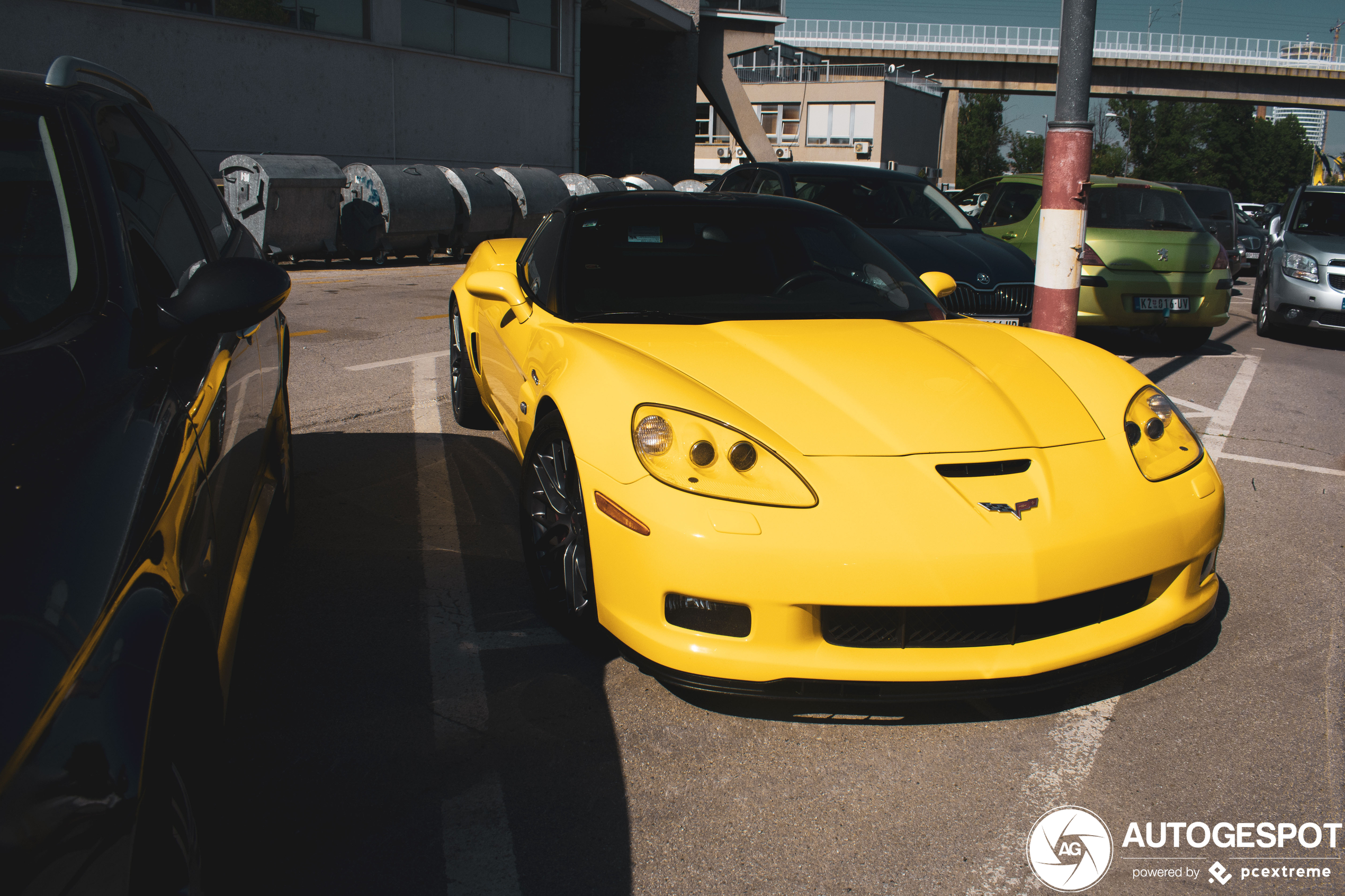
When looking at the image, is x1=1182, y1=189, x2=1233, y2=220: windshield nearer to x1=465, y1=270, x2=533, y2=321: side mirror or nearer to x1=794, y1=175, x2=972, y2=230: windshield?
x1=794, y1=175, x2=972, y2=230: windshield

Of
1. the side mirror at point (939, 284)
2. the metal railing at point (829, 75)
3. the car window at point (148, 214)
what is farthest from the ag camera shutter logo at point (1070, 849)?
the metal railing at point (829, 75)

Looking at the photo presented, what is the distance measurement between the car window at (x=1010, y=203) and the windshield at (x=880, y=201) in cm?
137

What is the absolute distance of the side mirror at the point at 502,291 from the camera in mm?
3906

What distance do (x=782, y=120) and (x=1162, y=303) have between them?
5833 centimetres

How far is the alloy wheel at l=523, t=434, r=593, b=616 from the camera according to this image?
Answer: 2.89 metres

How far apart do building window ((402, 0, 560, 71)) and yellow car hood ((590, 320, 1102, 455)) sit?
813 inches

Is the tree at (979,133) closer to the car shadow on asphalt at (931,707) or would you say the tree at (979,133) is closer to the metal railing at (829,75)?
the metal railing at (829,75)

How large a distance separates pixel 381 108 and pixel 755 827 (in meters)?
21.0

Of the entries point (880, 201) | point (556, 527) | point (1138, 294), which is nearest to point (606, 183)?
point (880, 201)

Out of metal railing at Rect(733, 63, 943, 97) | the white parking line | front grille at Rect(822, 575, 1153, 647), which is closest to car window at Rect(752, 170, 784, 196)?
the white parking line

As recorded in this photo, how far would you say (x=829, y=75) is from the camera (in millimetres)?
62500

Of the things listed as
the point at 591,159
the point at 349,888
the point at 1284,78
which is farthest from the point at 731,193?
the point at 1284,78

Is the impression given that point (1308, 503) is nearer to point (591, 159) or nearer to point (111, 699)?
point (111, 699)

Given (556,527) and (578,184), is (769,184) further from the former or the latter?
(578,184)
